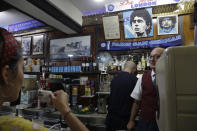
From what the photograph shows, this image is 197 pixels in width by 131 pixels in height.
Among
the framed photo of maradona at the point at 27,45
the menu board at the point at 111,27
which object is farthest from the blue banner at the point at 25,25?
the menu board at the point at 111,27

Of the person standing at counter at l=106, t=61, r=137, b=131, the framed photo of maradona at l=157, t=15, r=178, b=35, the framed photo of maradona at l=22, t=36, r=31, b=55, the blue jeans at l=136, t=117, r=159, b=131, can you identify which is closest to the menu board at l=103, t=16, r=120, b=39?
the framed photo of maradona at l=157, t=15, r=178, b=35

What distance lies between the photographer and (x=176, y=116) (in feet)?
1.62

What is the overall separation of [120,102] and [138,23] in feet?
5.77

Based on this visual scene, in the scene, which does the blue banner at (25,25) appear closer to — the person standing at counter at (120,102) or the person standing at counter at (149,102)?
the person standing at counter at (120,102)

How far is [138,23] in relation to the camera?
2.91 meters

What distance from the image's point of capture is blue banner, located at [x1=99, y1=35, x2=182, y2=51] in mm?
2744

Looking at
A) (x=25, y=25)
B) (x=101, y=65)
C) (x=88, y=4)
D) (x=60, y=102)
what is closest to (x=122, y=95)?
(x=101, y=65)

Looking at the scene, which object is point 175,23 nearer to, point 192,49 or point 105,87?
point 105,87

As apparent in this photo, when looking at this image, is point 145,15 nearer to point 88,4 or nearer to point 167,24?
point 167,24

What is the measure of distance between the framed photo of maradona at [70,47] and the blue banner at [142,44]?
0.44m

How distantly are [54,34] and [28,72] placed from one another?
139 cm

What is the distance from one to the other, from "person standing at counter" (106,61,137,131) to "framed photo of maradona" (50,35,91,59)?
1374 mm

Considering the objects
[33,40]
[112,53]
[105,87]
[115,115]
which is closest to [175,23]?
[112,53]

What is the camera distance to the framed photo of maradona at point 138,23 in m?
2.84
